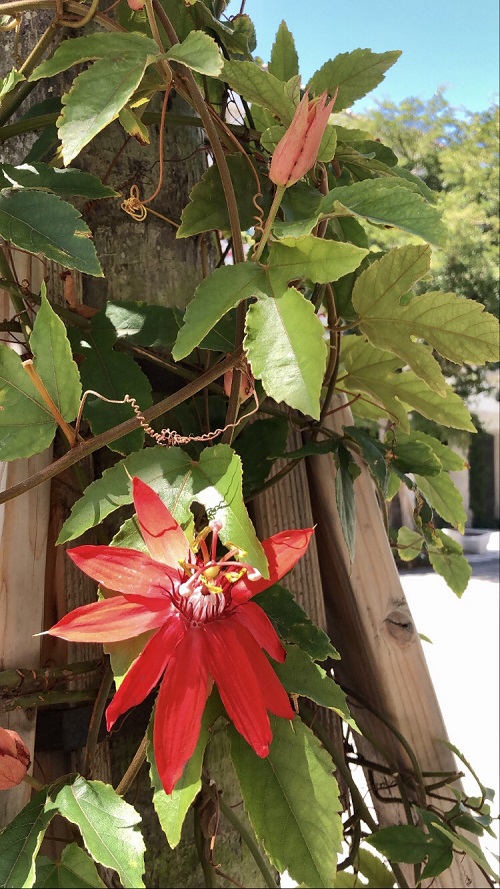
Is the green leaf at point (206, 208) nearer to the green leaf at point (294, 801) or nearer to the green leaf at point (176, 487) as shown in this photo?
the green leaf at point (176, 487)

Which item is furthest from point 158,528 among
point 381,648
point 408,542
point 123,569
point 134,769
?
point 408,542

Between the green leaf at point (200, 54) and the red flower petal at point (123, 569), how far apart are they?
16cm

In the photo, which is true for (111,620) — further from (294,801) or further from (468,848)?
(468,848)

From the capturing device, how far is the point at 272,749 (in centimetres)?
30

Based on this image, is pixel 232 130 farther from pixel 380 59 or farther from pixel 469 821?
pixel 469 821

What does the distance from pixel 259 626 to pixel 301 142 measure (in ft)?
0.58

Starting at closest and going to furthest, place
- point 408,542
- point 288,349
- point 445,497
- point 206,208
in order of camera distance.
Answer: point 288,349
point 206,208
point 445,497
point 408,542

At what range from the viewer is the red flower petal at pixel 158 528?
0.26m

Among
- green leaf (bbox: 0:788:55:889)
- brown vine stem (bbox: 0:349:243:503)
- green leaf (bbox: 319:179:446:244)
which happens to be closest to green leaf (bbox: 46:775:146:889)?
green leaf (bbox: 0:788:55:889)

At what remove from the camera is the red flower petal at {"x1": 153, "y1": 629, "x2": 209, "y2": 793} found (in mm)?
243

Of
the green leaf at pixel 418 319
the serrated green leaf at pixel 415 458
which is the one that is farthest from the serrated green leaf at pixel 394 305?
the serrated green leaf at pixel 415 458

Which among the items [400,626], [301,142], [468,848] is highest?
[301,142]

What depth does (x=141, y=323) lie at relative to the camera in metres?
0.37

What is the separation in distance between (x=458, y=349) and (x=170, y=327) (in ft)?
0.47
